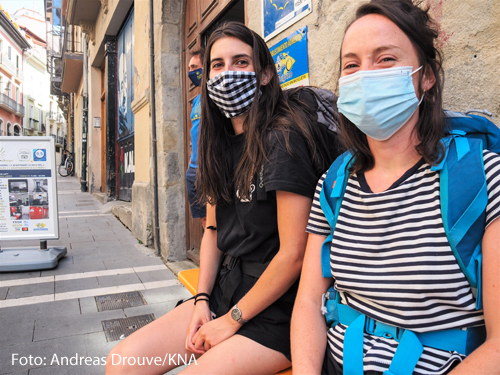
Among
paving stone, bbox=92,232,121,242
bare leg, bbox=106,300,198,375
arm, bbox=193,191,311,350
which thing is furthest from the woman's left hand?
paving stone, bbox=92,232,121,242

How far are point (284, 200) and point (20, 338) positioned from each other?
2.51m

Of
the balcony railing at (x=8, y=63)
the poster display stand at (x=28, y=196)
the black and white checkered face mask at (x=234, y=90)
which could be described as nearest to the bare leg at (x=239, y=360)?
the black and white checkered face mask at (x=234, y=90)

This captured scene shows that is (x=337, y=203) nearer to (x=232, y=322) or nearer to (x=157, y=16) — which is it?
(x=232, y=322)

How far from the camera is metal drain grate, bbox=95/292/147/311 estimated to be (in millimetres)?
3320

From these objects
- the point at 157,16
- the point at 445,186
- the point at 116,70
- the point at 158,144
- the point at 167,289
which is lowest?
→ the point at 167,289

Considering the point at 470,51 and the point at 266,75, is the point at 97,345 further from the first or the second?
the point at 470,51

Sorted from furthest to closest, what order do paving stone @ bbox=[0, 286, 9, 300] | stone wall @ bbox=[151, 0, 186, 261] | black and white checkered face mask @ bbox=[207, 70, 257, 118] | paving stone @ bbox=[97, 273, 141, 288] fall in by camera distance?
1. stone wall @ bbox=[151, 0, 186, 261]
2. paving stone @ bbox=[97, 273, 141, 288]
3. paving stone @ bbox=[0, 286, 9, 300]
4. black and white checkered face mask @ bbox=[207, 70, 257, 118]

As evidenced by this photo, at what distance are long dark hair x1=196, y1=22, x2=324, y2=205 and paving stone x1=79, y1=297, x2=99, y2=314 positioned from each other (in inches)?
83.1

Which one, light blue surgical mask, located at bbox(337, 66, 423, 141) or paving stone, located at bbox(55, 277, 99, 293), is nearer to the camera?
light blue surgical mask, located at bbox(337, 66, 423, 141)

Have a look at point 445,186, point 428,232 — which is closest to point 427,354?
point 428,232

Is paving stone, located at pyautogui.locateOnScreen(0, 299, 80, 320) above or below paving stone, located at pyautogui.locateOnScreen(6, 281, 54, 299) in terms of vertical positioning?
below

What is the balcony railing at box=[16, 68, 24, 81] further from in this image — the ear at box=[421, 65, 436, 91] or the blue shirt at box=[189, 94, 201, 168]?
the ear at box=[421, 65, 436, 91]

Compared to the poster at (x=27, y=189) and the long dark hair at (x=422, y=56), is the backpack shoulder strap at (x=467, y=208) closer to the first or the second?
the long dark hair at (x=422, y=56)

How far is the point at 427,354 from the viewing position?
0.94m
